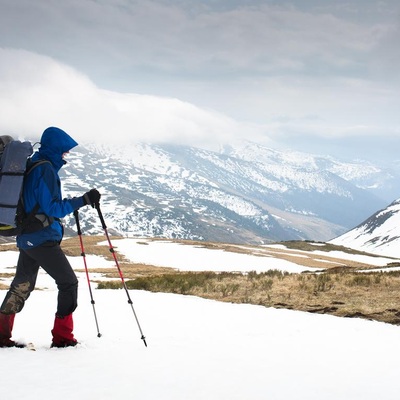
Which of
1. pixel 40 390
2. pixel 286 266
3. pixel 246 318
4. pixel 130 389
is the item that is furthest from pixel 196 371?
pixel 286 266

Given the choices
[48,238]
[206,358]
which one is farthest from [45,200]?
[206,358]

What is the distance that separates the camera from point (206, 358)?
6559mm

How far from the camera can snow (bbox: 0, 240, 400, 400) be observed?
16.5 ft

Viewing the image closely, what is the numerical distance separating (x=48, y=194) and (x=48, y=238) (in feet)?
2.33

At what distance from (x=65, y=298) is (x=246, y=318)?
530 centimetres

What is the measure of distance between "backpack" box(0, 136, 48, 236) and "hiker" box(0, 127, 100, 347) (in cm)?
11

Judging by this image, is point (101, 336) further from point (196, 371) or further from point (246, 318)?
point (246, 318)

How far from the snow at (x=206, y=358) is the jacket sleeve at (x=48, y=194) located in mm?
2201

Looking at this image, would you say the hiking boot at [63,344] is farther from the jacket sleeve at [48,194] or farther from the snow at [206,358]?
the jacket sleeve at [48,194]

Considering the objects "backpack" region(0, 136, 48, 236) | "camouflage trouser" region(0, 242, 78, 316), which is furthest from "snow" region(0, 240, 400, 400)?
"backpack" region(0, 136, 48, 236)

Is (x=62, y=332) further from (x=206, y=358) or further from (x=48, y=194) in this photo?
(x=206, y=358)

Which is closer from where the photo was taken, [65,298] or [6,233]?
[6,233]

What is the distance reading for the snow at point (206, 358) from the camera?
504 centimetres

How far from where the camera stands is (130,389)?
16.1 feet
